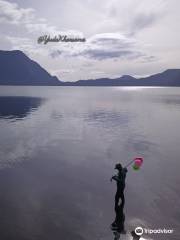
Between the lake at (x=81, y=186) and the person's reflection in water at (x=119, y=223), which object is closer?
the person's reflection in water at (x=119, y=223)

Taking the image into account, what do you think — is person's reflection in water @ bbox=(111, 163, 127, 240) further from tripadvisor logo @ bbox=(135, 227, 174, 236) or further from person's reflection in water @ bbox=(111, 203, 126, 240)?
tripadvisor logo @ bbox=(135, 227, 174, 236)

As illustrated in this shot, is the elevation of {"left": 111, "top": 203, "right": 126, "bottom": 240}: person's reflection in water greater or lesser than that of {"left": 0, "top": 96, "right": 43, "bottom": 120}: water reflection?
lesser

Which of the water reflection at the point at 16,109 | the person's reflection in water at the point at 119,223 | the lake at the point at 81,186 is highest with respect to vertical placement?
the water reflection at the point at 16,109

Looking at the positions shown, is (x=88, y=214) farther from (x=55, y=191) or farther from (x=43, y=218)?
(x=55, y=191)

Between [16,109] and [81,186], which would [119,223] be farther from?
[16,109]

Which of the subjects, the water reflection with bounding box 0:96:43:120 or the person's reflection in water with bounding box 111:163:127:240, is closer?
the person's reflection in water with bounding box 111:163:127:240

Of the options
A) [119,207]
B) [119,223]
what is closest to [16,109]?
[119,207]

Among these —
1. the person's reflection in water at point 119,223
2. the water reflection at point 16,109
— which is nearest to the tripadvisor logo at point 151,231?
the person's reflection in water at point 119,223

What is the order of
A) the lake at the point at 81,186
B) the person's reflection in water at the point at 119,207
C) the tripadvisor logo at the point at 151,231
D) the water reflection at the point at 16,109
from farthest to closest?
the water reflection at the point at 16,109, the lake at the point at 81,186, the person's reflection in water at the point at 119,207, the tripadvisor logo at the point at 151,231

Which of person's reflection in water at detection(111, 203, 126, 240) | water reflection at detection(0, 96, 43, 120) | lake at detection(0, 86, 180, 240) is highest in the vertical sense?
water reflection at detection(0, 96, 43, 120)

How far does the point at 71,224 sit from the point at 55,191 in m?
4.37

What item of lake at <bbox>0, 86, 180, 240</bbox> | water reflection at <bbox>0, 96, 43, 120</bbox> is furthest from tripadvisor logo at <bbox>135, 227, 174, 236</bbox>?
water reflection at <bbox>0, 96, 43, 120</bbox>

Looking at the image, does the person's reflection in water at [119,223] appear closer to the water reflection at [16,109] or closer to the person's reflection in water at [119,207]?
the person's reflection in water at [119,207]

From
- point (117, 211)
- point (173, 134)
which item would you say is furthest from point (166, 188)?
point (173, 134)
